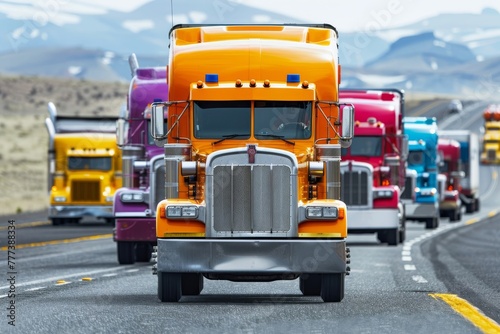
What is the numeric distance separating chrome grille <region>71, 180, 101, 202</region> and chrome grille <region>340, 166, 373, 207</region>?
45.9ft

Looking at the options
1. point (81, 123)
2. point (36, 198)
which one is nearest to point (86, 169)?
point (81, 123)

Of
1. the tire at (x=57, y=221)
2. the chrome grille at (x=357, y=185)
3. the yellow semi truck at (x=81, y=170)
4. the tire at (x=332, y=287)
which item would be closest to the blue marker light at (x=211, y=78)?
the tire at (x=332, y=287)

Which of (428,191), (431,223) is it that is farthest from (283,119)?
(431,223)

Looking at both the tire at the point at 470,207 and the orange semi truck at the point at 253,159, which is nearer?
the orange semi truck at the point at 253,159

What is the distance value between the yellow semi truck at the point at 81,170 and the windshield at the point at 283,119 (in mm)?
26474

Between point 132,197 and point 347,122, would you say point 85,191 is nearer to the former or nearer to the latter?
point 132,197

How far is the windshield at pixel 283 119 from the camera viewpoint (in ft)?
53.1

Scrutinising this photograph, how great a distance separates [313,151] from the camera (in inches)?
642

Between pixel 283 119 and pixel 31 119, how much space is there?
92565 mm

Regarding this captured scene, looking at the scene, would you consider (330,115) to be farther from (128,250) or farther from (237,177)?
(128,250)

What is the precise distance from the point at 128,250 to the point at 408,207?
16.4 m

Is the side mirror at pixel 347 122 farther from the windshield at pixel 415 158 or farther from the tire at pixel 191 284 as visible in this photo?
the windshield at pixel 415 158

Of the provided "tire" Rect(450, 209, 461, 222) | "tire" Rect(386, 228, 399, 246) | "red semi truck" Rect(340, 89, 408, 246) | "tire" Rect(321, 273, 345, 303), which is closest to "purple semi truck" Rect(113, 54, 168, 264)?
"red semi truck" Rect(340, 89, 408, 246)

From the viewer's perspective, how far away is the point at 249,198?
1535cm
